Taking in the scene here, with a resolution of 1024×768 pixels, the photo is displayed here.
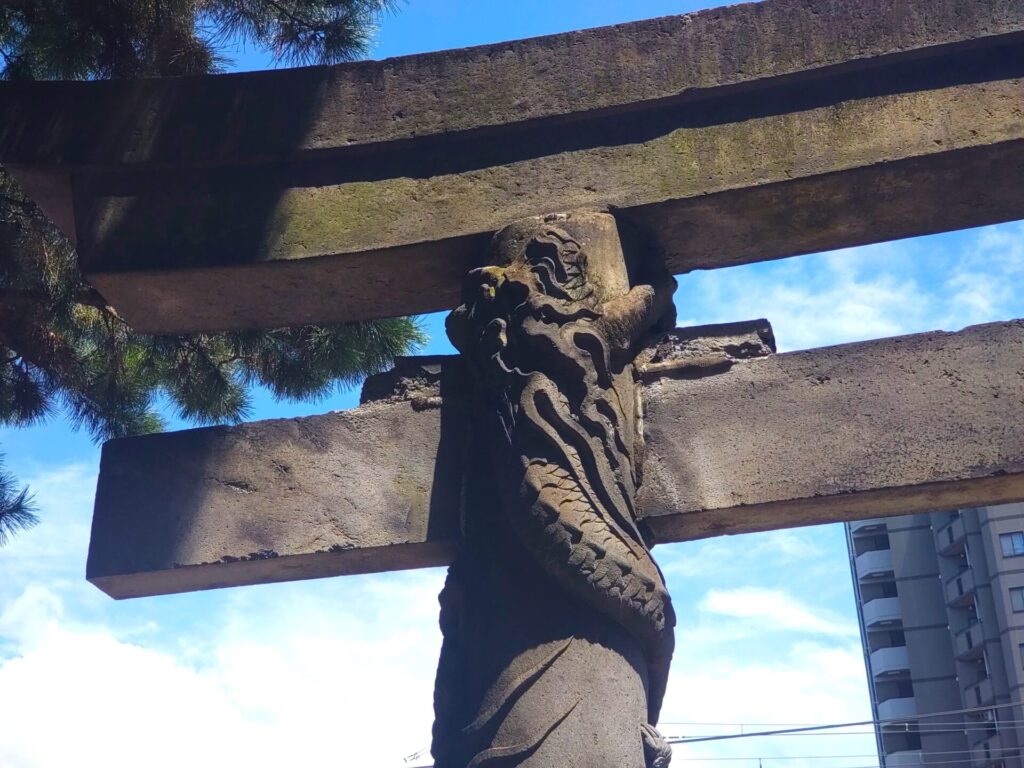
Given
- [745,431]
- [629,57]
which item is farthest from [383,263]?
[745,431]

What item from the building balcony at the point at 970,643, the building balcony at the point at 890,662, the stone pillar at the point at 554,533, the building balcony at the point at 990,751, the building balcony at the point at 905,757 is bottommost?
the stone pillar at the point at 554,533

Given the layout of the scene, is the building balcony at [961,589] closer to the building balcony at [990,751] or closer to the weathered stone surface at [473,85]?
the building balcony at [990,751]

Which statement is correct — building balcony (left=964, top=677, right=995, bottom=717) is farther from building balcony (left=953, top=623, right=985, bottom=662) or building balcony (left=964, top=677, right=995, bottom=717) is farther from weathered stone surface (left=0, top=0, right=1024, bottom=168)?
weathered stone surface (left=0, top=0, right=1024, bottom=168)

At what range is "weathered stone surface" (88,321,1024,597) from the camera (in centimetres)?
310

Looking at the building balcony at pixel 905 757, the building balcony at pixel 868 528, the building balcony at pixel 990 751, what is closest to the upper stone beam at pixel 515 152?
the building balcony at pixel 990 751

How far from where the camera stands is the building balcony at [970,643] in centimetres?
2975

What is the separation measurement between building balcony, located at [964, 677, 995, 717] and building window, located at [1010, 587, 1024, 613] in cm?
202

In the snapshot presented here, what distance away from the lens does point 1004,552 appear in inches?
1138

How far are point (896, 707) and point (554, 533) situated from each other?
1341 inches

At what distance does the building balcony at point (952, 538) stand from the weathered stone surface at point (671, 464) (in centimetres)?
2989

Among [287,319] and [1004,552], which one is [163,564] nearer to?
[287,319]

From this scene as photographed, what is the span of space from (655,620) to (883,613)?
34.7 metres

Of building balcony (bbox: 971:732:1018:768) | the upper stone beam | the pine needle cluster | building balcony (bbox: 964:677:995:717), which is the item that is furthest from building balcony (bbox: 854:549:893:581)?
the upper stone beam

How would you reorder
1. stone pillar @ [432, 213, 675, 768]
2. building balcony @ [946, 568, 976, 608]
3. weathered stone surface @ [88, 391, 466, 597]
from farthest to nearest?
building balcony @ [946, 568, 976, 608]
weathered stone surface @ [88, 391, 466, 597]
stone pillar @ [432, 213, 675, 768]
